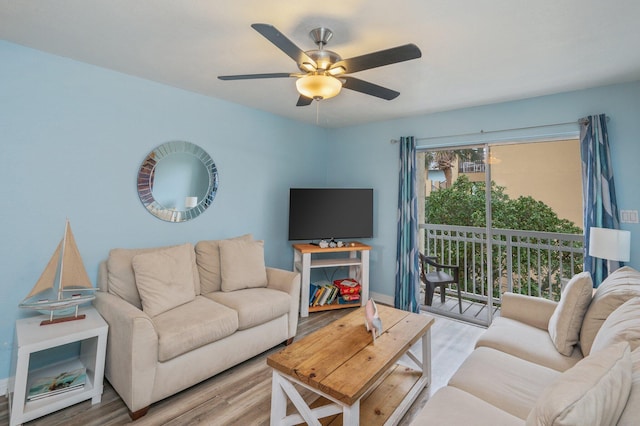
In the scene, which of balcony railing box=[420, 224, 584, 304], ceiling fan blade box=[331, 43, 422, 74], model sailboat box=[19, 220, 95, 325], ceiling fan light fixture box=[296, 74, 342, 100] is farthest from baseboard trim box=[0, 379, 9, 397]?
balcony railing box=[420, 224, 584, 304]

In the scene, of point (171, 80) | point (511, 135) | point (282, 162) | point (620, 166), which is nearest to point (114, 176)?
point (171, 80)

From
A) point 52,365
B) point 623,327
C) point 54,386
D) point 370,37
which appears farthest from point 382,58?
point 52,365

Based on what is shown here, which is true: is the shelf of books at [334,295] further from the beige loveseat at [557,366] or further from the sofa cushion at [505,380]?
the sofa cushion at [505,380]

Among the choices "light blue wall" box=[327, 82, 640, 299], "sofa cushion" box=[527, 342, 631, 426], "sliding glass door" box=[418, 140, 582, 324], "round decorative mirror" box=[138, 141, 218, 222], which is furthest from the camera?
"sliding glass door" box=[418, 140, 582, 324]

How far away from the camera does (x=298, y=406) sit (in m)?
1.55

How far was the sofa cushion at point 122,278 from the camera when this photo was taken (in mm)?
2273

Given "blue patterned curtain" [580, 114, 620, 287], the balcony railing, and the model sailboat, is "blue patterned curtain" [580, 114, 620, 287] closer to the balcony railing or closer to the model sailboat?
the balcony railing

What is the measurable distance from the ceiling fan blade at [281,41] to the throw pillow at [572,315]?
2120 mm

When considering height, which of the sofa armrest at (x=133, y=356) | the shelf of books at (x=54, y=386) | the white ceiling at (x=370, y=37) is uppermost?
the white ceiling at (x=370, y=37)

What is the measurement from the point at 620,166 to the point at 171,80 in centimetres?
409

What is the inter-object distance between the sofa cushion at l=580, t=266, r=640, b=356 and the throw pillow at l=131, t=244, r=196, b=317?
2709mm

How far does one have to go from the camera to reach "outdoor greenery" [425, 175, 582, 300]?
330 cm

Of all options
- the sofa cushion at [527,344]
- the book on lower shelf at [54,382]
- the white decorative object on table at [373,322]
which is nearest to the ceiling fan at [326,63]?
the white decorative object on table at [373,322]

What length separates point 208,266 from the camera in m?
2.78
